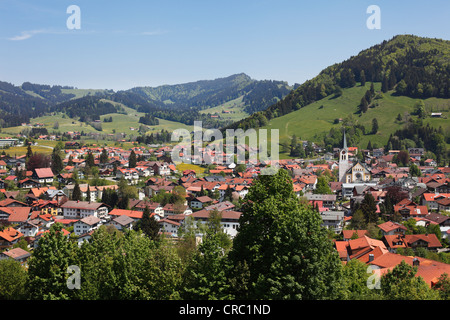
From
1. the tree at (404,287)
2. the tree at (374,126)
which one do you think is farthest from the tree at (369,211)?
the tree at (374,126)

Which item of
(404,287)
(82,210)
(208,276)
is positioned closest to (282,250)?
(208,276)

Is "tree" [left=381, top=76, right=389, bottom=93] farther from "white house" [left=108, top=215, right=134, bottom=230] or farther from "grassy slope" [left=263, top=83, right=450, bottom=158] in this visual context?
"white house" [left=108, top=215, right=134, bottom=230]

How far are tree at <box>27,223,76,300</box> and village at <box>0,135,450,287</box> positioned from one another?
46.1 feet

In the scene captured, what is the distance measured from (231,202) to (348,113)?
6102 cm

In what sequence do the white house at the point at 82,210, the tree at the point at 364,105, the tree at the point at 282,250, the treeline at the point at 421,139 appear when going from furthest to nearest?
the tree at the point at 364,105
the treeline at the point at 421,139
the white house at the point at 82,210
the tree at the point at 282,250

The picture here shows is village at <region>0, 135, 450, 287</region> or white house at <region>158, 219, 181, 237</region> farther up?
village at <region>0, 135, 450, 287</region>

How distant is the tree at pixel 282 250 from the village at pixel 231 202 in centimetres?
919

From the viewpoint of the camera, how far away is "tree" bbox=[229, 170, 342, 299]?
36.9 ft

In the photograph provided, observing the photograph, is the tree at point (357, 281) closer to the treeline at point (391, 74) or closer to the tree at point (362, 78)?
the treeline at point (391, 74)

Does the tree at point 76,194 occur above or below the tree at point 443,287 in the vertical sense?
below

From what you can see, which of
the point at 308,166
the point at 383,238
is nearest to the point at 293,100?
the point at 308,166

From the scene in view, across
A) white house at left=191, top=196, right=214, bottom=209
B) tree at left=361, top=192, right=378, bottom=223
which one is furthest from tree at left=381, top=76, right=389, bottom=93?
tree at left=361, top=192, right=378, bottom=223

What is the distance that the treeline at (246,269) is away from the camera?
37.8 feet
